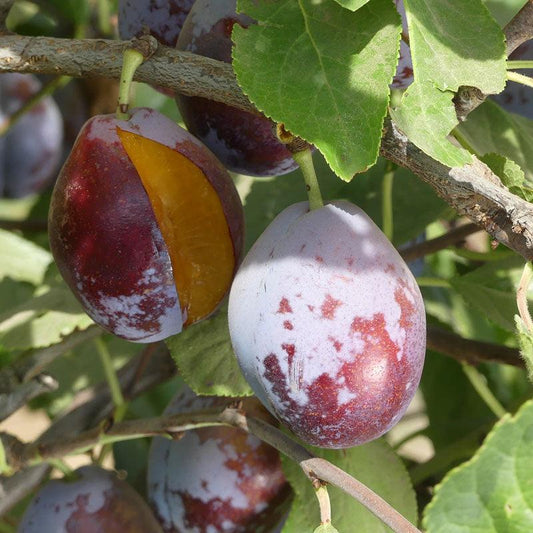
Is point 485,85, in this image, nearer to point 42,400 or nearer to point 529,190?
point 529,190

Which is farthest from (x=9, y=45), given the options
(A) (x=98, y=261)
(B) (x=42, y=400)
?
(B) (x=42, y=400)

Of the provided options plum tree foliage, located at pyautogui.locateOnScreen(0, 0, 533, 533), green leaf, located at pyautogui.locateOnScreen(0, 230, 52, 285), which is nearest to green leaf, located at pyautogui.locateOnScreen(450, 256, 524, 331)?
plum tree foliage, located at pyautogui.locateOnScreen(0, 0, 533, 533)

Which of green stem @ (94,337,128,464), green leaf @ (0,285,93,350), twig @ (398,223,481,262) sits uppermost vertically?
twig @ (398,223,481,262)

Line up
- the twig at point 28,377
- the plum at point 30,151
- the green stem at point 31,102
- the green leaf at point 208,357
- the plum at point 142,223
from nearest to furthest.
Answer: the plum at point 142,223 < the green leaf at point 208,357 < the twig at point 28,377 < the green stem at point 31,102 < the plum at point 30,151

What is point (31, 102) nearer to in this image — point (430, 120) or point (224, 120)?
point (224, 120)

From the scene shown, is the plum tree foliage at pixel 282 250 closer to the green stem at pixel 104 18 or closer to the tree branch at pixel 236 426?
the tree branch at pixel 236 426

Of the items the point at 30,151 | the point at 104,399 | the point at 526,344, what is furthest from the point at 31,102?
the point at 526,344

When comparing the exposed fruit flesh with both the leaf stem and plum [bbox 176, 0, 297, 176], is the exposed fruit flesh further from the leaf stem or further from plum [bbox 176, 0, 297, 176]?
the leaf stem

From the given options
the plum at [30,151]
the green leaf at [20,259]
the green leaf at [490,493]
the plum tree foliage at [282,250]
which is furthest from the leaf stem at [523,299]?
the plum at [30,151]
